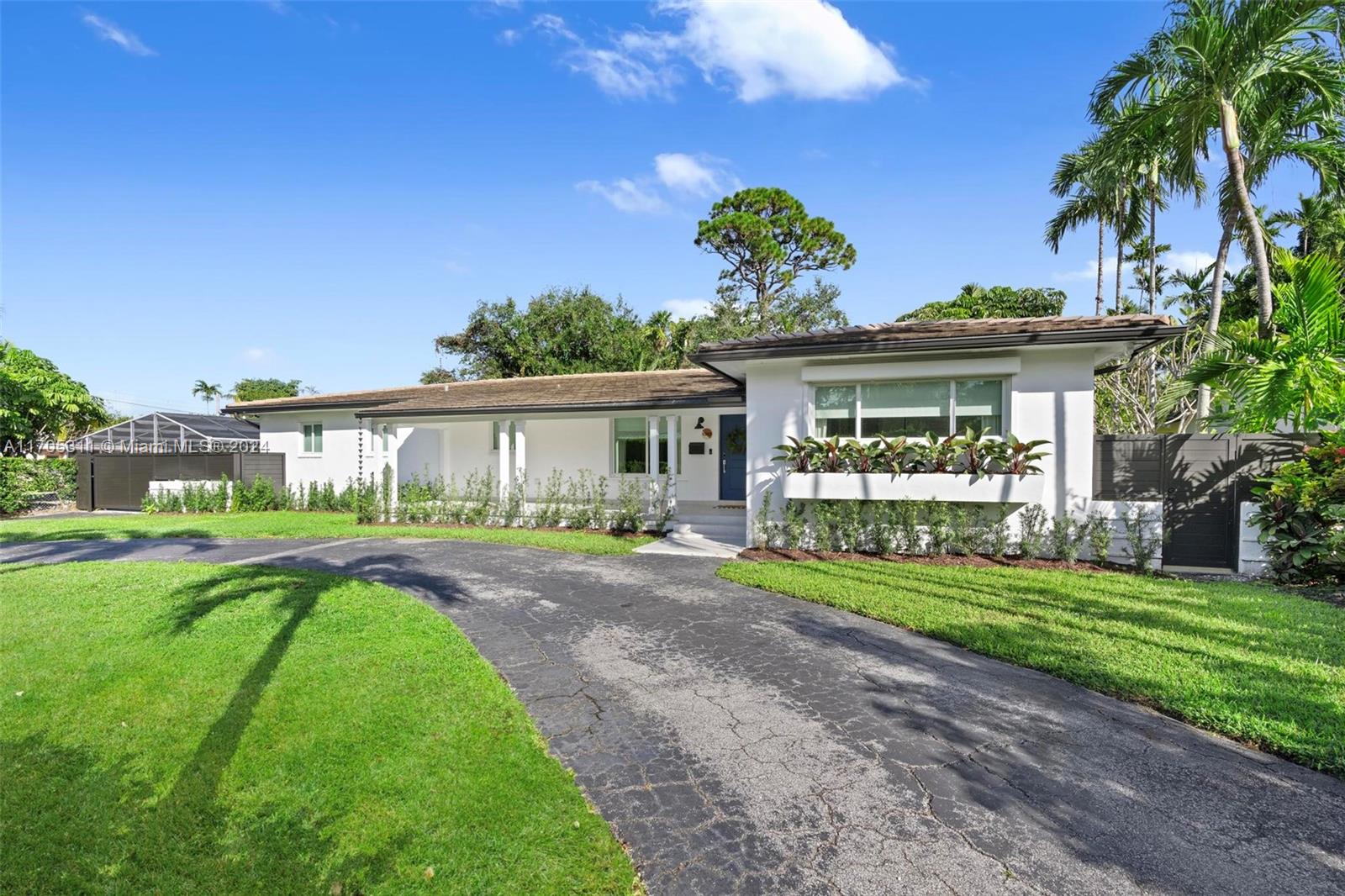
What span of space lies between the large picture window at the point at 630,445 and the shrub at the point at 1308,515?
38.8ft

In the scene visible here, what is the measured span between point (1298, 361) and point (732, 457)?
33.8 ft

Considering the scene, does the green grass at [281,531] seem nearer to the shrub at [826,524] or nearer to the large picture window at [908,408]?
the shrub at [826,524]

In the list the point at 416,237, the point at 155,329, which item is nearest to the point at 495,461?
the point at 416,237

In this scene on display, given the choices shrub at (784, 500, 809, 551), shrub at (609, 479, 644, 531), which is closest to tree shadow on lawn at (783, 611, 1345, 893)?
shrub at (784, 500, 809, 551)

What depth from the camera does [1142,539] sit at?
8336mm

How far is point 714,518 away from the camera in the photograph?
1255cm

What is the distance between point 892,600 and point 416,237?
1567 centimetres

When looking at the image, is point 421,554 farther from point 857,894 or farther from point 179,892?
point 857,894

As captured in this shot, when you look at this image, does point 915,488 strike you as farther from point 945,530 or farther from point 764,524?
point 764,524

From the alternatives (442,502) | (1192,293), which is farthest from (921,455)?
(1192,293)

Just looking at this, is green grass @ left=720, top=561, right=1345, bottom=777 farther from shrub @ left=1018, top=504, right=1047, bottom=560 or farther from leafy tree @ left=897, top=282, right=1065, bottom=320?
leafy tree @ left=897, top=282, right=1065, bottom=320

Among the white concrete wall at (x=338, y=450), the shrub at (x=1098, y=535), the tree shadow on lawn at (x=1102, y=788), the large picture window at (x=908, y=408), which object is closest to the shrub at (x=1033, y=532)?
the shrub at (x=1098, y=535)

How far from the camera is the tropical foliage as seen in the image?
881cm

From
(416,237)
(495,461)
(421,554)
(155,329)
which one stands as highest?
(416,237)
